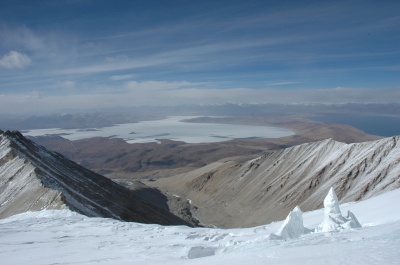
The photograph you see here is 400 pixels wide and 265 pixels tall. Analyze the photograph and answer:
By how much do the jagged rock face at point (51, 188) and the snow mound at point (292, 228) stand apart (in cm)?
3103

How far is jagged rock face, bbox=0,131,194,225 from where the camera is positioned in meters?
43.3

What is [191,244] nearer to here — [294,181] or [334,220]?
[334,220]

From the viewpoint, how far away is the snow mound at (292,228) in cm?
1440

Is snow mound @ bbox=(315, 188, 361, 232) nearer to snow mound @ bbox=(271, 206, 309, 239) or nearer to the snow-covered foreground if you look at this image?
the snow-covered foreground

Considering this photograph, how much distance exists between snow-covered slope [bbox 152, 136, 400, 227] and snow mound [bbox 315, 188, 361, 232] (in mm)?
44736

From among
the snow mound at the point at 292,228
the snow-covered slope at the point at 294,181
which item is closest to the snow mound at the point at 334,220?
the snow mound at the point at 292,228

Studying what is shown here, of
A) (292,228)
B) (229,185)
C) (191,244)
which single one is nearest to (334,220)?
(292,228)

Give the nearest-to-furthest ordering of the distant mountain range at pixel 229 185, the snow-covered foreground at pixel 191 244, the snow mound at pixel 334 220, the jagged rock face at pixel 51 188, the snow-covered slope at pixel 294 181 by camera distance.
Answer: the snow-covered foreground at pixel 191 244, the snow mound at pixel 334 220, the jagged rock face at pixel 51 188, the distant mountain range at pixel 229 185, the snow-covered slope at pixel 294 181

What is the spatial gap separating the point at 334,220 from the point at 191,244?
281 inches

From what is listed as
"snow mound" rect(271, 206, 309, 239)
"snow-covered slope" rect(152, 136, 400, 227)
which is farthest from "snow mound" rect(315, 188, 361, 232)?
"snow-covered slope" rect(152, 136, 400, 227)

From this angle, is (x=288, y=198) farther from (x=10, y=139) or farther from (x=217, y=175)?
(x=10, y=139)

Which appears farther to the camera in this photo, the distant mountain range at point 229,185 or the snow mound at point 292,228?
the distant mountain range at point 229,185

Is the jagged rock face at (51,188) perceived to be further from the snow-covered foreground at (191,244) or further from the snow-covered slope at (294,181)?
the snow-covered slope at (294,181)

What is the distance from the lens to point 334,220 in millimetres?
14938
